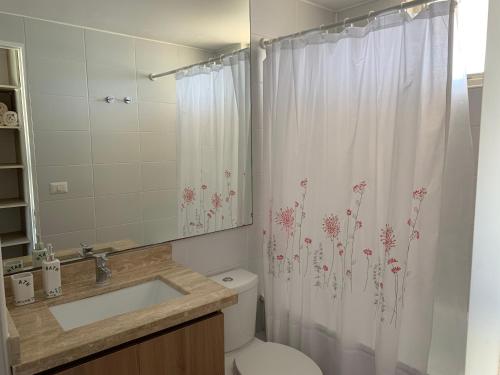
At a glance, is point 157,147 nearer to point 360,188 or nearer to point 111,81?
point 111,81

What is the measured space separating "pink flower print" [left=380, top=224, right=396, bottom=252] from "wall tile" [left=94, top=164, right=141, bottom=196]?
1.13 meters

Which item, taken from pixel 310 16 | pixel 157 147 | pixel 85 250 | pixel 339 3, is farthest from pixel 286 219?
pixel 339 3

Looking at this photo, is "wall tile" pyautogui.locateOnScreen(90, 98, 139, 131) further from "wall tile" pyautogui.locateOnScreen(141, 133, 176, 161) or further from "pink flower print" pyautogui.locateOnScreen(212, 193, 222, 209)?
"pink flower print" pyautogui.locateOnScreen(212, 193, 222, 209)

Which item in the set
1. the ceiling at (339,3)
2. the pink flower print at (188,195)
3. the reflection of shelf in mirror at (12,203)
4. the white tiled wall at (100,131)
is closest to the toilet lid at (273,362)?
the white tiled wall at (100,131)

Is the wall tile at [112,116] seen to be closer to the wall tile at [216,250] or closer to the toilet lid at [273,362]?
the wall tile at [216,250]

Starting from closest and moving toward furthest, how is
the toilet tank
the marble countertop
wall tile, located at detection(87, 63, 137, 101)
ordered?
the marble countertop
wall tile, located at detection(87, 63, 137, 101)
the toilet tank

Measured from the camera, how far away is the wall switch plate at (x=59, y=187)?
152cm

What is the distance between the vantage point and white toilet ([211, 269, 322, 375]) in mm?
1700

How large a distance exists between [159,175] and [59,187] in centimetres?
44

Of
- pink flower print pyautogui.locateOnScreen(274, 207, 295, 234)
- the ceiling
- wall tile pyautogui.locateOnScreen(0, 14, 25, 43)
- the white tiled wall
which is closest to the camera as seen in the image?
wall tile pyautogui.locateOnScreen(0, 14, 25, 43)

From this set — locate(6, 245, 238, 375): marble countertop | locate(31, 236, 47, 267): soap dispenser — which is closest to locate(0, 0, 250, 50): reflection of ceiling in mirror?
locate(31, 236, 47, 267): soap dispenser

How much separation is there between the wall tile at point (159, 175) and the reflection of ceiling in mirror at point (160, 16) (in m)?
0.59

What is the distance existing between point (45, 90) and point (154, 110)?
459mm

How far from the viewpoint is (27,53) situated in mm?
1418
